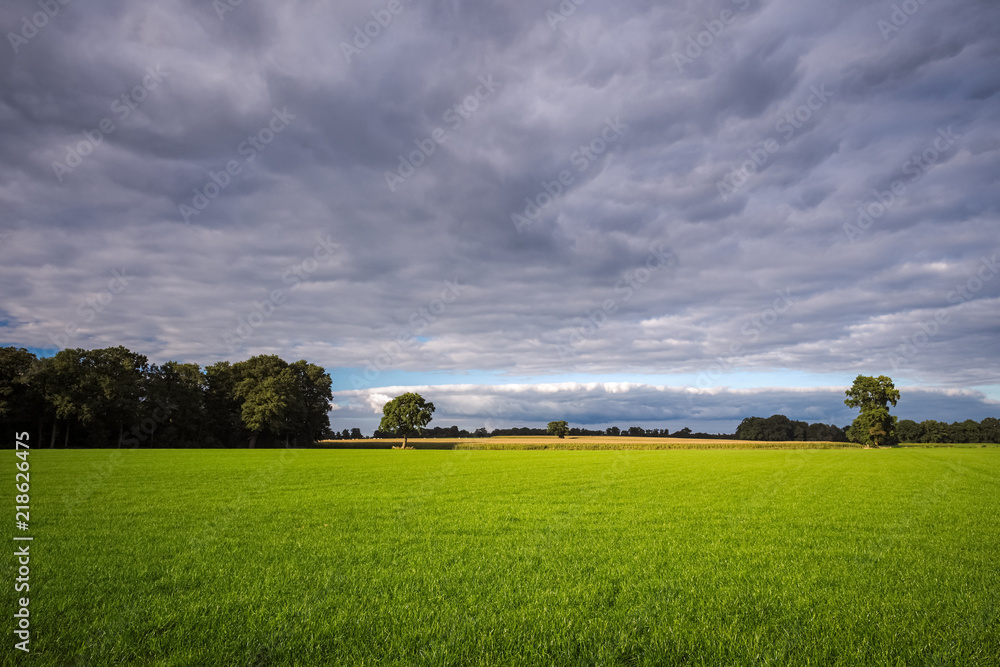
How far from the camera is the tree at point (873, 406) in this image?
9912 cm

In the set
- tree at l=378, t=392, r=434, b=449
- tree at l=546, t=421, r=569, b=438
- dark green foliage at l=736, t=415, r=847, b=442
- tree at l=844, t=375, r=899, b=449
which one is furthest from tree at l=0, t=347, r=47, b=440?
dark green foliage at l=736, t=415, r=847, b=442

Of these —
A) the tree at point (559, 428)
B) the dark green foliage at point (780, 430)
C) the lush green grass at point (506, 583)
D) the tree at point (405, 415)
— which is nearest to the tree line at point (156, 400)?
the tree at point (405, 415)

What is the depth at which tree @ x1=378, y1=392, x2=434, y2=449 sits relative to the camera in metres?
109

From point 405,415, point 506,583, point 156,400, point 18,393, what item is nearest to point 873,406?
point 405,415

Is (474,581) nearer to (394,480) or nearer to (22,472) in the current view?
(394,480)

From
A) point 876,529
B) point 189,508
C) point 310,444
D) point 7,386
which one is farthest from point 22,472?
point 310,444

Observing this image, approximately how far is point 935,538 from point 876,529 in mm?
1380

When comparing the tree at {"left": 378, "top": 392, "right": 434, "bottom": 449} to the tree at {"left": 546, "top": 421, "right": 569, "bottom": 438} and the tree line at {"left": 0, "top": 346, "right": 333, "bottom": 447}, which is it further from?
the tree at {"left": 546, "top": 421, "right": 569, "bottom": 438}

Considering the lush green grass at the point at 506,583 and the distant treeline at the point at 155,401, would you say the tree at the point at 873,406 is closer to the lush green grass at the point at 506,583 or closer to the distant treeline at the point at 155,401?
the lush green grass at the point at 506,583

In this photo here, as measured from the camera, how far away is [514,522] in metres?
14.6

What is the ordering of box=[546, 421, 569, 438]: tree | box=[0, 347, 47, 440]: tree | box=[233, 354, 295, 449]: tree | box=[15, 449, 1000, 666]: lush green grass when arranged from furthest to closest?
1. box=[546, 421, 569, 438]: tree
2. box=[233, 354, 295, 449]: tree
3. box=[0, 347, 47, 440]: tree
4. box=[15, 449, 1000, 666]: lush green grass

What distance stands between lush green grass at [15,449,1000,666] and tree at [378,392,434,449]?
9183cm

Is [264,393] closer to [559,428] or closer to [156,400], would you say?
[156,400]

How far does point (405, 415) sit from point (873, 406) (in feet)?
334
